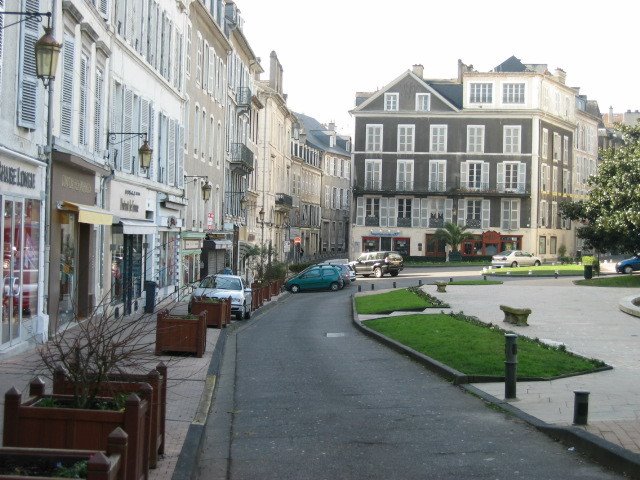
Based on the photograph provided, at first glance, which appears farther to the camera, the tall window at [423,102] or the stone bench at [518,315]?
the tall window at [423,102]

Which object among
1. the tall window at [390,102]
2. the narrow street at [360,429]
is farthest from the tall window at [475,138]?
the narrow street at [360,429]

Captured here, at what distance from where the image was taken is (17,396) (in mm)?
6723

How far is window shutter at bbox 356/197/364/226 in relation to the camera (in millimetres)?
79062

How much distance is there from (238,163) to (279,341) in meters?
29.5

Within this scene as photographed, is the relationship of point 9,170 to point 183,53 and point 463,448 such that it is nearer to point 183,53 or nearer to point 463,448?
point 463,448

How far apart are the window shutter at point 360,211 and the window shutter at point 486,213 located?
10.0 m

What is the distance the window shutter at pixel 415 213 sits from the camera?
78812 millimetres

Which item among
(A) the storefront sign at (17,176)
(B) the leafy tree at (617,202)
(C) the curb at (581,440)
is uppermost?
(B) the leafy tree at (617,202)

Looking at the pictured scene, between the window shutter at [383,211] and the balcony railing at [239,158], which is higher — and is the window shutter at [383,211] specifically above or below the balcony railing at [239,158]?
below

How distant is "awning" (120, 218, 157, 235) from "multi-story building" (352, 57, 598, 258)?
49597mm

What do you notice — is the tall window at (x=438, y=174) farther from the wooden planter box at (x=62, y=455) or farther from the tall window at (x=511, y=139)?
the wooden planter box at (x=62, y=455)

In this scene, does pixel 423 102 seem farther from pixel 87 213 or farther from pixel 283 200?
pixel 87 213

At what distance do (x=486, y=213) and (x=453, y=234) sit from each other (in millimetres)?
6269

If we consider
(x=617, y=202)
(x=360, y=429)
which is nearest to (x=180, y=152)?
(x=617, y=202)
